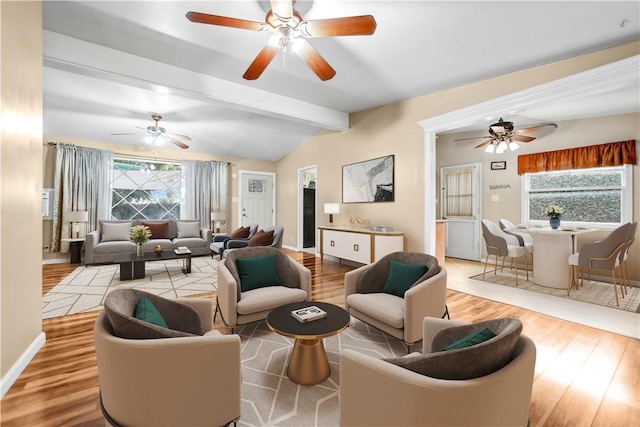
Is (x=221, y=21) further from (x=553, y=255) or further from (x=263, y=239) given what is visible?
(x=553, y=255)

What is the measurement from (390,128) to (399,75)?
3.65 feet

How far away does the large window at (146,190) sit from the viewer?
625 centimetres

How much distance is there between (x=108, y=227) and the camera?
5516 mm

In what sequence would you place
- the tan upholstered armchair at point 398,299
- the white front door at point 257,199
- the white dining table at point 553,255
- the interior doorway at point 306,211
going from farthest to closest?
the white front door at point 257,199, the interior doorway at point 306,211, the white dining table at point 553,255, the tan upholstered armchair at point 398,299

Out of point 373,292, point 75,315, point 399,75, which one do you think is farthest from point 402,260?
point 75,315

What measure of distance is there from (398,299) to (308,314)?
0.88 metres

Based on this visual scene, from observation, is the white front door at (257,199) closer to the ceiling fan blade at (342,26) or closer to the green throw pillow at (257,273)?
the green throw pillow at (257,273)

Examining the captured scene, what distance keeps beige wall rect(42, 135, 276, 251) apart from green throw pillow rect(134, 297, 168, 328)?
460 cm

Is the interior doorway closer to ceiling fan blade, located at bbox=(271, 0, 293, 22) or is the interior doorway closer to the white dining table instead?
the white dining table

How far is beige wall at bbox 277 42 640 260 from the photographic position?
298cm

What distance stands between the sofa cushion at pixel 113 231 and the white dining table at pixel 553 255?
22.6 ft

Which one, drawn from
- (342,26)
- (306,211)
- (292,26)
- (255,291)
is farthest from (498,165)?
(255,291)

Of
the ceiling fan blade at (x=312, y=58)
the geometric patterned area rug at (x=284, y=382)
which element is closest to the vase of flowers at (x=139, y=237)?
the geometric patterned area rug at (x=284, y=382)

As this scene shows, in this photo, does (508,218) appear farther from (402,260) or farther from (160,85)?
(160,85)
